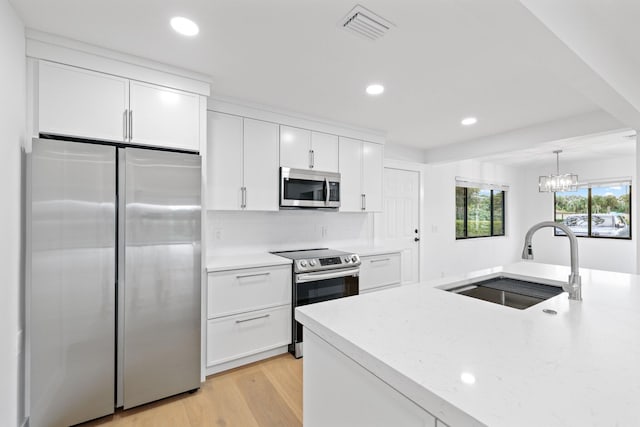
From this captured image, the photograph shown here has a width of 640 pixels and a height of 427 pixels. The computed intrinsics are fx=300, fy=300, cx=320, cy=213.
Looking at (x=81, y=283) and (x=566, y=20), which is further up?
(x=566, y=20)

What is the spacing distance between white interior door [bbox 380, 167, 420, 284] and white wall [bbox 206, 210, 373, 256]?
0.41 m

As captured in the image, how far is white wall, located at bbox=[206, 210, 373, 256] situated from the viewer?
3.04 metres

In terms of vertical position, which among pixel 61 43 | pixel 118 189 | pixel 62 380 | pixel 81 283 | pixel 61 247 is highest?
pixel 61 43

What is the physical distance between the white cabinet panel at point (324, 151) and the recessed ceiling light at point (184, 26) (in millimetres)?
1655

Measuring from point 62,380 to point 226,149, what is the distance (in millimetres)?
1981

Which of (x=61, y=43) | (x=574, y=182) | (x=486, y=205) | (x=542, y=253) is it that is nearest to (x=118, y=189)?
(x=61, y=43)

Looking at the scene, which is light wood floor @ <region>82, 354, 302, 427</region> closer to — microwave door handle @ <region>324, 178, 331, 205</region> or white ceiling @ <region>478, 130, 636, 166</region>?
microwave door handle @ <region>324, 178, 331, 205</region>

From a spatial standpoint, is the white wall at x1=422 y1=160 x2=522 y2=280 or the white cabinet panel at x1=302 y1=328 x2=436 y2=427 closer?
the white cabinet panel at x1=302 y1=328 x2=436 y2=427

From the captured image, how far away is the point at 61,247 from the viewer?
5.82 ft

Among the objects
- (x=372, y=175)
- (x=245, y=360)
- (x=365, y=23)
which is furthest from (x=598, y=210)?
(x=245, y=360)

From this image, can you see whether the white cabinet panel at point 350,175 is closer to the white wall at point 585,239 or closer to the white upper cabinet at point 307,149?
the white upper cabinet at point 307,149

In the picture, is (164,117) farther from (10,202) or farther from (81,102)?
(10,202)

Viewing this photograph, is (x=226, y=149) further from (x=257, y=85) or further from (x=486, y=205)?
(x=486, y=205)

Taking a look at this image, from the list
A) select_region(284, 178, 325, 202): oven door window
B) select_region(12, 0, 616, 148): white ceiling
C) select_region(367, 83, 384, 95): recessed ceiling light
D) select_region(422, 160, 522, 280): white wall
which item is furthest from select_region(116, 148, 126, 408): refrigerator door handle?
select_region(422, 160, 522, 280): white wall
